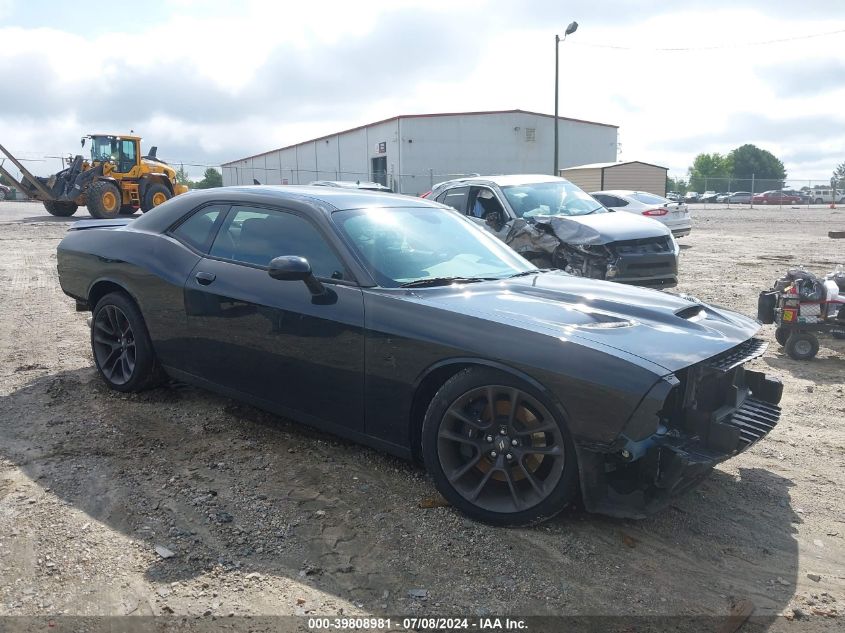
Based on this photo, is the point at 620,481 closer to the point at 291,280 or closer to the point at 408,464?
the point at 408,464

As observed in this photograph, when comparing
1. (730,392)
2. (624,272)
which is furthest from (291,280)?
(624,272)

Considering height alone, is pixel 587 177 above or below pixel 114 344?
above

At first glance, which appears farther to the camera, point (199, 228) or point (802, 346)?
point (802, 346)

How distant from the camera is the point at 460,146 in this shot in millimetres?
42562

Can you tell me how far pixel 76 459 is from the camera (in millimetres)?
3926

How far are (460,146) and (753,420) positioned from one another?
40574mm

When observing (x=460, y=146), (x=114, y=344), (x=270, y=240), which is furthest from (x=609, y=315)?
(x=460, y=146)

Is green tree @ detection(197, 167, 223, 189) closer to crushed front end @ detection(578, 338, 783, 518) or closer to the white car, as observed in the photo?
the white car

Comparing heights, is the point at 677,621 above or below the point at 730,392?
below

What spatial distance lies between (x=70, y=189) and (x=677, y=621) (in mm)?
24591

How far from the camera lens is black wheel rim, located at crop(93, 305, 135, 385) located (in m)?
4.94

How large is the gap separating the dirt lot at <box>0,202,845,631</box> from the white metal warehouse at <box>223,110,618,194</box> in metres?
35.6

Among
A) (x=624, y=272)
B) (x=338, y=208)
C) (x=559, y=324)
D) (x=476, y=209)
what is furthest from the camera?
(x=476, y=209)

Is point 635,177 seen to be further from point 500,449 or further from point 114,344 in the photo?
point 500,449
